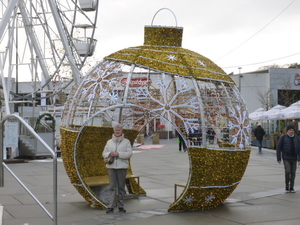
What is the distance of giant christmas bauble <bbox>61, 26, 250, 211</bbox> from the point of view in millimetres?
7875

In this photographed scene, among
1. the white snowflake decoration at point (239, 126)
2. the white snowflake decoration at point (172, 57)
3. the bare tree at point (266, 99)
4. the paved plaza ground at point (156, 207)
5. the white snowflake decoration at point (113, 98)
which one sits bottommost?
the paved plaza ground at point (156, 207)

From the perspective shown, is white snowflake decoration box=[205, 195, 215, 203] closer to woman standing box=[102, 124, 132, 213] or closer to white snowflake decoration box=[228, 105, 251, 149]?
Answer: white snowflake decoration box=[228, 105, 251, 149]

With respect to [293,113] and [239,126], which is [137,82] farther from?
[293,113]

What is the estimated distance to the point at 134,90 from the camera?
830cm

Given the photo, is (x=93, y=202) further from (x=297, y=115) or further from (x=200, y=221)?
(x=297, y=115)

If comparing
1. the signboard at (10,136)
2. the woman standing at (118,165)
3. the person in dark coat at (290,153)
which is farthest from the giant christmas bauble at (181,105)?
the signboard at (10,136)

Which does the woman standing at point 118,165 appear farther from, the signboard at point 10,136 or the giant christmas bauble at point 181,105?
the signboard at point 10,136

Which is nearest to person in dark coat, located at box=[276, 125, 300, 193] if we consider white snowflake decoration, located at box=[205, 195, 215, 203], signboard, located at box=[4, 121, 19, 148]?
white snowflake decoration, located at box=[205, 195, 215, 203]

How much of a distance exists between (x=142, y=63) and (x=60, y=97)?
86.2ft

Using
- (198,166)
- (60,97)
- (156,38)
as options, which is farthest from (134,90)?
(60,97)

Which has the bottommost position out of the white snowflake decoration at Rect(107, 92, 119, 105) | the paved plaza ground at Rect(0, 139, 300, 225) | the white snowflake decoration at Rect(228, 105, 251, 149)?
the paved plaza ground at Rect(0, 139, 300, 225)

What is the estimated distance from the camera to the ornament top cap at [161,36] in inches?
346

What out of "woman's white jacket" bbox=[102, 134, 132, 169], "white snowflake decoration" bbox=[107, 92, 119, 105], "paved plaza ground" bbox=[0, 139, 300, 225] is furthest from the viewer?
"white snowflake decoration" bbox=[107, 92, 119, 105]

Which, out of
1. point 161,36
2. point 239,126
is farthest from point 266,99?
point 239,126
